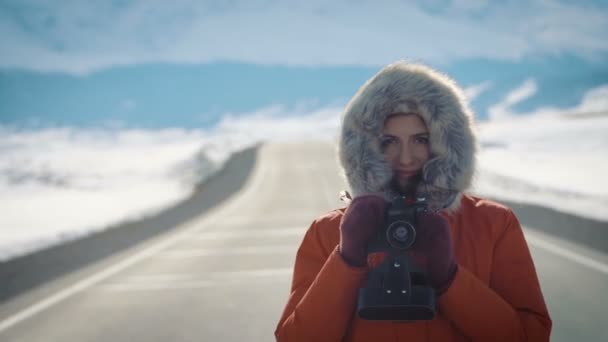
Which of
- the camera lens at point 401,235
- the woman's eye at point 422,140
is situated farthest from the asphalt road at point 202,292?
the camera lens at point 401,235

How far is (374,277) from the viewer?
2.15m

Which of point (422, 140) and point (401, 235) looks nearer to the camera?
point (401, 235)

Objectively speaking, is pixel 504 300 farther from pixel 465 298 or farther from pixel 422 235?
pixel 422 235

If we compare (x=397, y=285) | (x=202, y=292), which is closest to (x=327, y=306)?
(x=397, y=285)

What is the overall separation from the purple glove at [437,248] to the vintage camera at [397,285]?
5 cm

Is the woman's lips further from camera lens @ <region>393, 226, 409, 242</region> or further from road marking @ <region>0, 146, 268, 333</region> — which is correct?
road marking @ <region>0, 146, 268, 333</region>

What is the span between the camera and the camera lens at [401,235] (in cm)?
210

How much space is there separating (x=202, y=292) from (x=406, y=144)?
5040 mm

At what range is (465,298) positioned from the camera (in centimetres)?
217

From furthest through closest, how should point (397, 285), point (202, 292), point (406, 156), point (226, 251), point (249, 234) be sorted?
point (249, 234) → point (226, 251) → point (202, 292) → point (406, 156) → point (397, 285)

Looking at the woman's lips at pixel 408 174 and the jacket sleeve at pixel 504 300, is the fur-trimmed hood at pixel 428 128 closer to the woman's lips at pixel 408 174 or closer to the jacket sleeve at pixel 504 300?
the woman's lips at pixel 408 174

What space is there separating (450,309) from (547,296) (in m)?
4.59

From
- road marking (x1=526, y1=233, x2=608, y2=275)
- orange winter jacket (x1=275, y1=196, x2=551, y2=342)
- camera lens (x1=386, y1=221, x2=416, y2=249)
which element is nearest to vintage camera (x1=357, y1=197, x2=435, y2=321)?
camera lens (x1=386, y1=221, x2=416, y2=249)

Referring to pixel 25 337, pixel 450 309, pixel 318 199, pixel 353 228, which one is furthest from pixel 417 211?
pixel 318 199
